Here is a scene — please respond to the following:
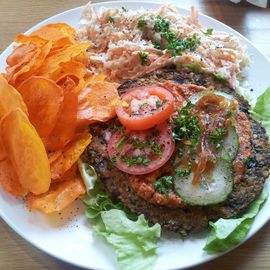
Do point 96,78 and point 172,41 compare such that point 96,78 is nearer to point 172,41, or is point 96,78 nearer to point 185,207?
point 172,41

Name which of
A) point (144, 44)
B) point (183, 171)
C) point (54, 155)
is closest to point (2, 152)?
point (54, 155)

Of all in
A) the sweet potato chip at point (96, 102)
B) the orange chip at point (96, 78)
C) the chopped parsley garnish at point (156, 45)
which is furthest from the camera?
the chopped parsley garnish at point (156, 45)

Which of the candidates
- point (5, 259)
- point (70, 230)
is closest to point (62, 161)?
point (70, 230)

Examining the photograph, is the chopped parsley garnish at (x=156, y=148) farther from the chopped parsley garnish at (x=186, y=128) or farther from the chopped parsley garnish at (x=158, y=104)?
the chopped parsley garnish at (x=158, y=104)

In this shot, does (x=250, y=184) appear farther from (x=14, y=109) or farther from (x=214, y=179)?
(x=14, y=109)

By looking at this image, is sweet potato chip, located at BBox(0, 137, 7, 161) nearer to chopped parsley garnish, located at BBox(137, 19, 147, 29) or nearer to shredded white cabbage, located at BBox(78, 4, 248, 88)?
shredded white cabbage, located at BBox(78, 4, 248, 88)

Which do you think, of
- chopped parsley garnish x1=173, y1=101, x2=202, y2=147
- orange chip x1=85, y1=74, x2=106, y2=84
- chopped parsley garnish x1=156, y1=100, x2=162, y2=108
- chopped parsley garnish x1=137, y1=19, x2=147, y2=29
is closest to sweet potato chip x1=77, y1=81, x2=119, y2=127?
orange chip x1=85, y1=74, x2=106, y2=84

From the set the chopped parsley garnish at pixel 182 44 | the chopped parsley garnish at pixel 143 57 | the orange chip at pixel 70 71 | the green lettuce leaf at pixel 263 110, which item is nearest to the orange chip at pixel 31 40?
the orange chip at pixel 70 71
